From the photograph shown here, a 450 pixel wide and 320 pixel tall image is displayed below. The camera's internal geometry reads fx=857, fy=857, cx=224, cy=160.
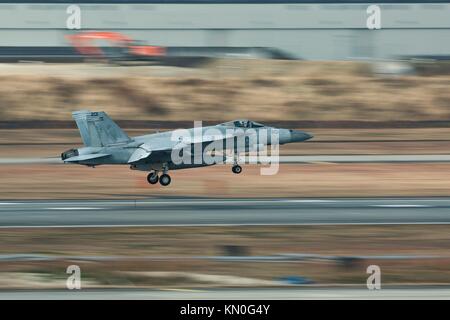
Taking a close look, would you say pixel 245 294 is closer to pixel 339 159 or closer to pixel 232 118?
pixel 339 159

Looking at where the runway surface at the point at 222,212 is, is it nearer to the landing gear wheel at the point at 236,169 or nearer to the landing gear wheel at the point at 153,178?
the landing gear wheel at the point at 153,178

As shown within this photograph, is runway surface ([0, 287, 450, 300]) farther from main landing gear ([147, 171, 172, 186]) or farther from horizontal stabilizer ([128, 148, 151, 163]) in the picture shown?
main landing gear ([147, 171, 172, 186])

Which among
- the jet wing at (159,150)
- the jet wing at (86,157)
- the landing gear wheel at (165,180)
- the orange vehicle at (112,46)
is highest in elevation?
the orange vehicle at (112,46)

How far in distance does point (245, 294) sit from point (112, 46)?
75024 mm

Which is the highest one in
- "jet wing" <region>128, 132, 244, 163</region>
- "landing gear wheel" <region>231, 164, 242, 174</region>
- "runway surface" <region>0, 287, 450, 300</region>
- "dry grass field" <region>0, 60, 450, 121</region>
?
"dry grass field" <region>0, 60, 450, 121</region>

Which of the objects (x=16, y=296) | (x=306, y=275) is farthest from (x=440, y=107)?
(x=16, y=296)

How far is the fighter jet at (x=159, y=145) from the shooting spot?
37.1 meters

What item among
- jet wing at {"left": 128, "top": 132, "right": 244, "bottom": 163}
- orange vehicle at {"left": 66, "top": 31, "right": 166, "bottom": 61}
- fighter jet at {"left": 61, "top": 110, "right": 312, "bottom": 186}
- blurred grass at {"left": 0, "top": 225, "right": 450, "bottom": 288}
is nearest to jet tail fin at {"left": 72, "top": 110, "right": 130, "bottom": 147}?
fighter jet at {"left": 61, "top": 110, "right": 312, "bottom": 186}

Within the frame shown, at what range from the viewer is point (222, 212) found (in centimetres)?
3042

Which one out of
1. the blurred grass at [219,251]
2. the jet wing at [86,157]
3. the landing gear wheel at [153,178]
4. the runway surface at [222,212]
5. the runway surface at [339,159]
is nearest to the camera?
the blurred grass at [219,251]

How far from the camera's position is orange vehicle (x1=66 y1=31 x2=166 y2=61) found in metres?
87.9

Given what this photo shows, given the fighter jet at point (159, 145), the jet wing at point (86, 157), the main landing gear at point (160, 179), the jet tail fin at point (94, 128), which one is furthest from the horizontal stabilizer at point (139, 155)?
the main landing gear at point (160, 179)

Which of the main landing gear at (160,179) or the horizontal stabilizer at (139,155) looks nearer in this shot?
the horizontal stabilizer at (139,155)

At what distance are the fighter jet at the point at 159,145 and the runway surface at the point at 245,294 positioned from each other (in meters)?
21.2
